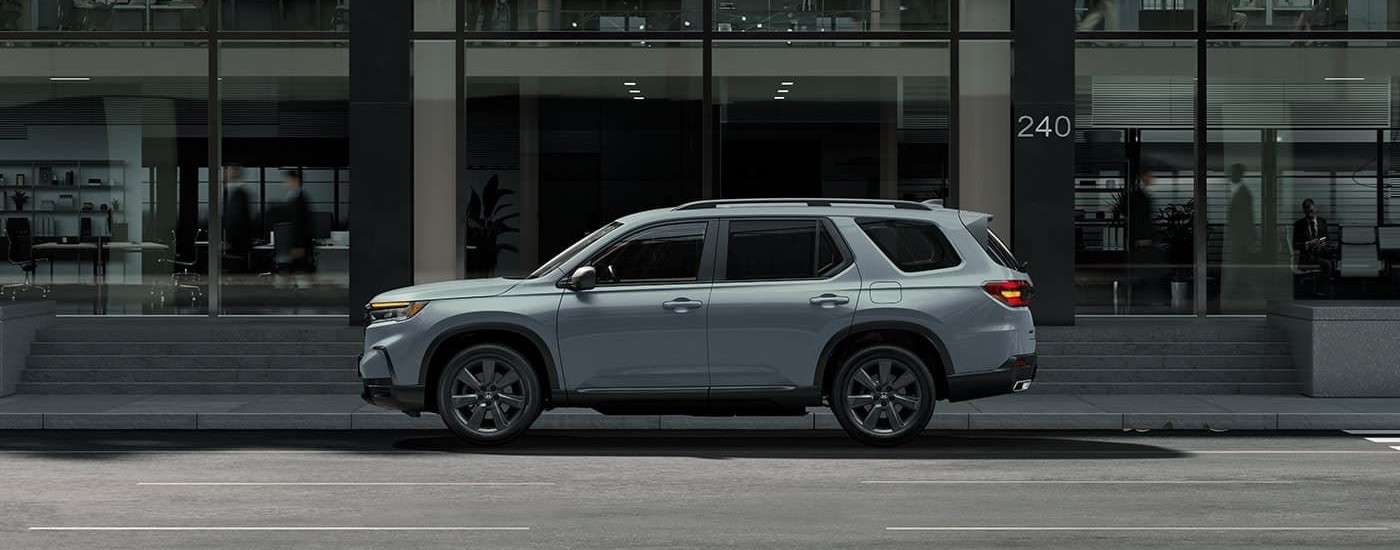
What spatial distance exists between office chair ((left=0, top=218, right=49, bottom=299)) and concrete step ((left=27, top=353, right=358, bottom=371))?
156 inches

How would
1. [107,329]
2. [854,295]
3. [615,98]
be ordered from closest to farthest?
1. [854,295]
2. [107,329]
3. [615,98]

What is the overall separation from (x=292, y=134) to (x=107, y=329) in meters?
3.42

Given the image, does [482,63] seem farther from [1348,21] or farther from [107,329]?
[1348,21]

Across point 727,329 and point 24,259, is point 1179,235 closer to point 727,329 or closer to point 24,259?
point 727,329

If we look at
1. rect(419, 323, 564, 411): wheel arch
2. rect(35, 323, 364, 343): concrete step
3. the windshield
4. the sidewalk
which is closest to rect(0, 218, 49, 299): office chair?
rect(35, 323, 364, 343): concrete step

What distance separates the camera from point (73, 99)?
22625 mm

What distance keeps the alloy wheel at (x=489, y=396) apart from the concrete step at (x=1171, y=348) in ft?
23.6

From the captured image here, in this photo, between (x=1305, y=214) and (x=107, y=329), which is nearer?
(x=107, y=329)

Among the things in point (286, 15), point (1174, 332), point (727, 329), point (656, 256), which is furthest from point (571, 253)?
point (286, 15)

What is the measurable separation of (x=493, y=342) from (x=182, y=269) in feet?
31.7

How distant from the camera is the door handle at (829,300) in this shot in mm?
14055

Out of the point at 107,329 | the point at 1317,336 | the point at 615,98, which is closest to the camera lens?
the point at 1317,336

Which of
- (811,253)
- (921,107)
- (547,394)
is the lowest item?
(547,394)

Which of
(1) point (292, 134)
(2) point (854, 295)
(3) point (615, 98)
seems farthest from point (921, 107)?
(2) point (854, 295)
